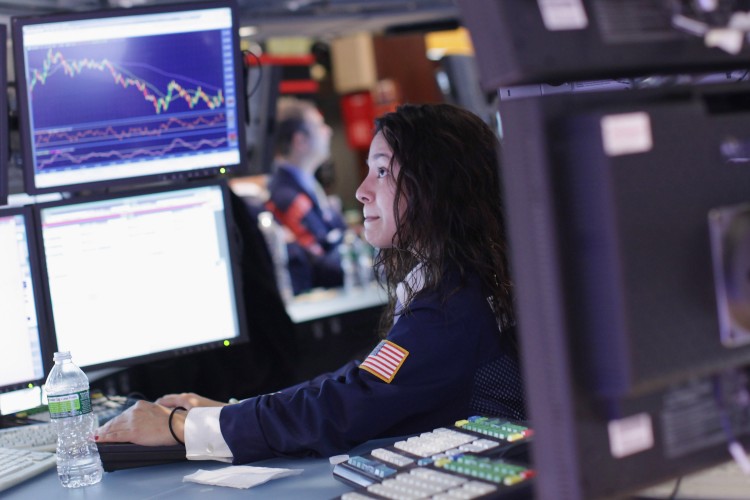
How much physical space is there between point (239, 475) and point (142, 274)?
2.20 ft

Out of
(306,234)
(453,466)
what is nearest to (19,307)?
(453,466)

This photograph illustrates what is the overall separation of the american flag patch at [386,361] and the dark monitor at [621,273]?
71 cm

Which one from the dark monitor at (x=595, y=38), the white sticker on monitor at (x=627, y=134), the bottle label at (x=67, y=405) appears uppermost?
the dark monitor at (x=595, y=38)

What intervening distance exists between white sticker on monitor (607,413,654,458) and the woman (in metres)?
0.73

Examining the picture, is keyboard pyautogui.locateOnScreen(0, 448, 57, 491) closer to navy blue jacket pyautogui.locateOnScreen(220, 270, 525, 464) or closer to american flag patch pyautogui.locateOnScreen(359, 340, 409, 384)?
navy blue jacket pyautogui.locateOnScreen(220, 270, 525, 464)

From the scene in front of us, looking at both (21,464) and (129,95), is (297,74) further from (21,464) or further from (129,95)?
(21,464)

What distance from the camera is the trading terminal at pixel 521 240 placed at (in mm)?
778

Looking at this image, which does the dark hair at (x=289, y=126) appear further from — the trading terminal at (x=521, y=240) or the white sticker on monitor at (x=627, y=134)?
the white sticker on monitor at (x=627, y=134)

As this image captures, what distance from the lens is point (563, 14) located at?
31.6 inches

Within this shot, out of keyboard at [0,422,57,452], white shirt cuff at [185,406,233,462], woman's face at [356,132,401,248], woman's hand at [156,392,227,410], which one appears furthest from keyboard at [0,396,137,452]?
woman's face at [356,132,401,248]

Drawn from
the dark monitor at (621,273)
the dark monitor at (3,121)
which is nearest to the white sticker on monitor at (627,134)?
the dark monitor at (621,273)

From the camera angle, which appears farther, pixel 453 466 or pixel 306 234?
pixel 306 234

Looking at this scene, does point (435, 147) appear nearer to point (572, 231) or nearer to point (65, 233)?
point (65, 233)

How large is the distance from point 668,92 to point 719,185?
0.10 meters
